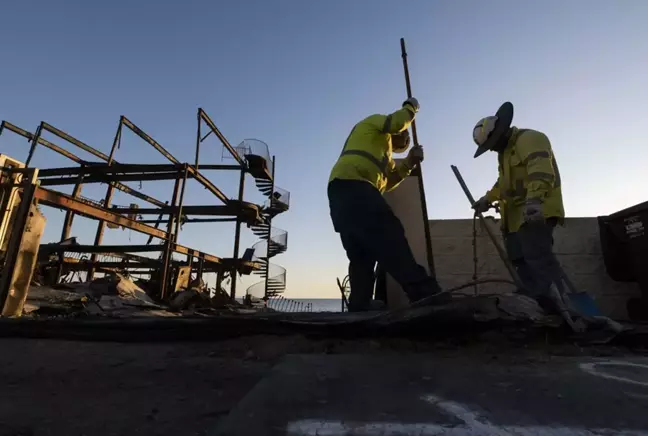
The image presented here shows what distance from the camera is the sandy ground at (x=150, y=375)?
1021 millimetres

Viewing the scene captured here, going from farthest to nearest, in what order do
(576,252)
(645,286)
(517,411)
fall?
(576,252) < (645,286) < (517,411)

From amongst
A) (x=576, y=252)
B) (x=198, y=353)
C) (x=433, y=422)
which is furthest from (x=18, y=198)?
(x=576, y=252)

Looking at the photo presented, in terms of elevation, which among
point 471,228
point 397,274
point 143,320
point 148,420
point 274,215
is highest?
point 274,215

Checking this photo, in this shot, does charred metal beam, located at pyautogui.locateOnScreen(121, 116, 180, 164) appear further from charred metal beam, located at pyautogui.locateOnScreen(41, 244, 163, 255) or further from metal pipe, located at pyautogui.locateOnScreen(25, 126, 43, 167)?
charred metal beam, located at pyautogui.locateOnScreen(41, 244, 163, 255)

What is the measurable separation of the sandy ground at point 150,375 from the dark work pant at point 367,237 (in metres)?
1.15

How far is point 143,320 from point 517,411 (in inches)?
69.7

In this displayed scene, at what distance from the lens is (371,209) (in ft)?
10.7

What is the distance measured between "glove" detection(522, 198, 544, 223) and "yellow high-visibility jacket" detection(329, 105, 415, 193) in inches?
52.0

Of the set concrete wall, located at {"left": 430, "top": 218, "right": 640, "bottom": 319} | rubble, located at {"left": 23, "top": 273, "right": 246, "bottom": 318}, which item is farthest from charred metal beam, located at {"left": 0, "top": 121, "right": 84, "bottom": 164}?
concrete wall, located at {"left": 430, "top": 218, "right": 640, "bottom": 319}

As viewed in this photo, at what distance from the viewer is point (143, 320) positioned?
2014 mm

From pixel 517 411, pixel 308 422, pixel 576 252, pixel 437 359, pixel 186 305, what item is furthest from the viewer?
pixel 186 305

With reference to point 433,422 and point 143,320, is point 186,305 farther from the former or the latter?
point 433,422

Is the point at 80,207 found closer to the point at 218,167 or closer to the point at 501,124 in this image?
the point at 501,124

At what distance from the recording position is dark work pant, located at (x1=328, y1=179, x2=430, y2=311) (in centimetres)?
304
